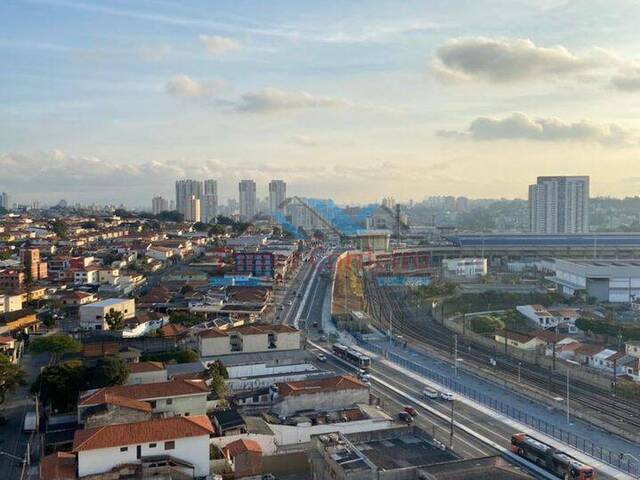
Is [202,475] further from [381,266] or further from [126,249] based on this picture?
[381,266]

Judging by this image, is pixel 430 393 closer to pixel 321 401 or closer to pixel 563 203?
pixel 321 401

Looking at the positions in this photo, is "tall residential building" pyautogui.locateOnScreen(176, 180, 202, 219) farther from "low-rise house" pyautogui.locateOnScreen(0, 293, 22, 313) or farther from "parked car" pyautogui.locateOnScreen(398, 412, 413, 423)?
"parked car" pyautogui.locateOnScreen(398, 412, 413, 423)

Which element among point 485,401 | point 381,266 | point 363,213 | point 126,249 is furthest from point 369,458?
point 363,213

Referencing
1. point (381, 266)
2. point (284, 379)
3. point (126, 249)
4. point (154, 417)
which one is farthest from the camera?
point (381, 266)

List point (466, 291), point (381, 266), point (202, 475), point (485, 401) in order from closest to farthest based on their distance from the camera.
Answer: point (202, 475) < point (485, 401) < point (466, 291) < point (381, 266)

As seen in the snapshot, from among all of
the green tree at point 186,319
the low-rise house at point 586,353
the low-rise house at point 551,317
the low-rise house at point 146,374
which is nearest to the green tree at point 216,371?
the low-rise house at point 146,374

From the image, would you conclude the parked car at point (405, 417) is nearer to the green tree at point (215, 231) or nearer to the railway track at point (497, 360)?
the railway track at point (497, 360)
